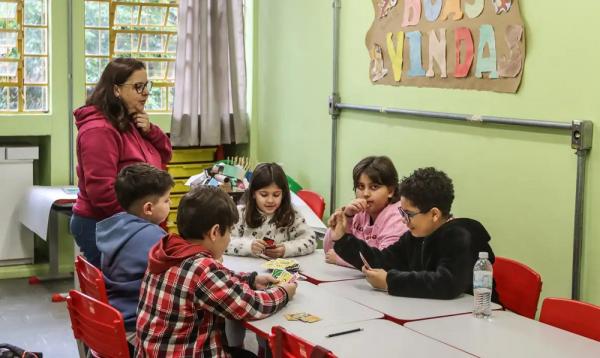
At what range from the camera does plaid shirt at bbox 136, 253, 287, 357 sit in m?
2.54

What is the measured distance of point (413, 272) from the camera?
293 cm

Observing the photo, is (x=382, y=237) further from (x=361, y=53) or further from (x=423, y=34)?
(x=361, y=53)

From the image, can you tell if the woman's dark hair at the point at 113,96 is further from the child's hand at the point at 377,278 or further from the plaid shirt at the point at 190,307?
the child's hand at the point at 377,278

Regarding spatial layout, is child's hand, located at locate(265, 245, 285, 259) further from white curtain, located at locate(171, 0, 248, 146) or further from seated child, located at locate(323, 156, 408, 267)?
white curtain, located at locate(171, 0, 248, 146)

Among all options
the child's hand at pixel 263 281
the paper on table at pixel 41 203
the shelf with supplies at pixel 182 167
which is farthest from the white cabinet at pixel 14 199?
the child's hand at pixel 263 281

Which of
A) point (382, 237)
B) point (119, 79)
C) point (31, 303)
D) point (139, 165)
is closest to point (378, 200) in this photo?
point (382, 237)

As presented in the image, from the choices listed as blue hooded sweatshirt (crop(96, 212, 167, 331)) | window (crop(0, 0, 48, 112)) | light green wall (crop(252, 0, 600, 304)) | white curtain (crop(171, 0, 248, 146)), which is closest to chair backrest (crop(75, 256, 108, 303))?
blue hooded sweatshirt (crop(96, 212, 167, 331))

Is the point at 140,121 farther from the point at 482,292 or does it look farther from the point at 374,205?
the point at 482,292

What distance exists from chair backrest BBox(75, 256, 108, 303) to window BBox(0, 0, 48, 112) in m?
2.76

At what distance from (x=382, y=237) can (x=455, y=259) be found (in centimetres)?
59

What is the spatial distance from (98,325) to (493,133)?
1.99 m

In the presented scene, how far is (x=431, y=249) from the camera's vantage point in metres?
2.98

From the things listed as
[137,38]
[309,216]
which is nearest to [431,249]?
[309,216]

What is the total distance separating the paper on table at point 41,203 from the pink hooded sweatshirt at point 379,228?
2.27 meters
